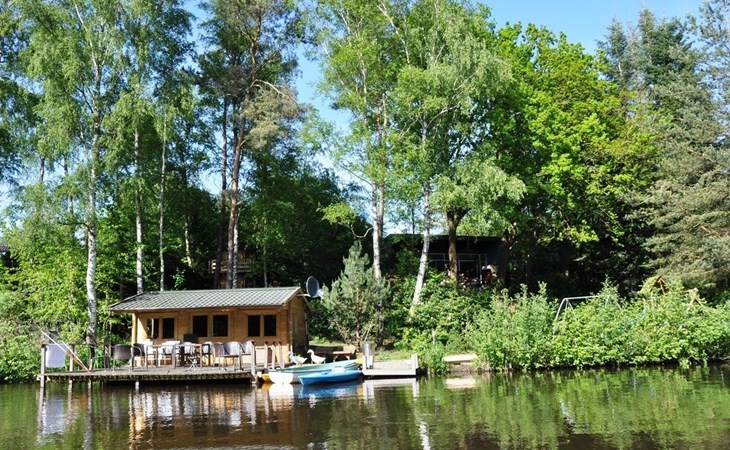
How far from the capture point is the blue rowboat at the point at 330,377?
2062 centimetres

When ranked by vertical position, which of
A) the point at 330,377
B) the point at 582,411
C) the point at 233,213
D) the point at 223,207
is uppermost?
the point at 223,207

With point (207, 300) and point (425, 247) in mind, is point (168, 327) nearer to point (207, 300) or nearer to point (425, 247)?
point (207, 300)

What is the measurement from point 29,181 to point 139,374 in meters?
10.0

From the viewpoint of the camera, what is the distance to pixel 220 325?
24.8 m

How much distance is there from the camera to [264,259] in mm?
36281

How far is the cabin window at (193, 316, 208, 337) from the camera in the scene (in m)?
24.8

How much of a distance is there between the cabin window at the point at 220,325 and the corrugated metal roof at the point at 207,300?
2.80 ft

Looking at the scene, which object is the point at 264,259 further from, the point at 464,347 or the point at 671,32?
the point at 671,32

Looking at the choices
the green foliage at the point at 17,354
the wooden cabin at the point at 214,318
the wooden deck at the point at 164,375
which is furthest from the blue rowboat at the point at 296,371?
the green foliage at the point at 17,354

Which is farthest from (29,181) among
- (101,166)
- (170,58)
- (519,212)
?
(519,212)

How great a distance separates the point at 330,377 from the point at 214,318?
6.40 m

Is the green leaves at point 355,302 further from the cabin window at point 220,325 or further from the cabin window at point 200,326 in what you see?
the cabin window at point 200,326

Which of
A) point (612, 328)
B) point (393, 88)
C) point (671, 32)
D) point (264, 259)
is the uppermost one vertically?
A: point (671, 32)

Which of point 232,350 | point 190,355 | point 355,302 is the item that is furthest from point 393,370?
point 190,355
